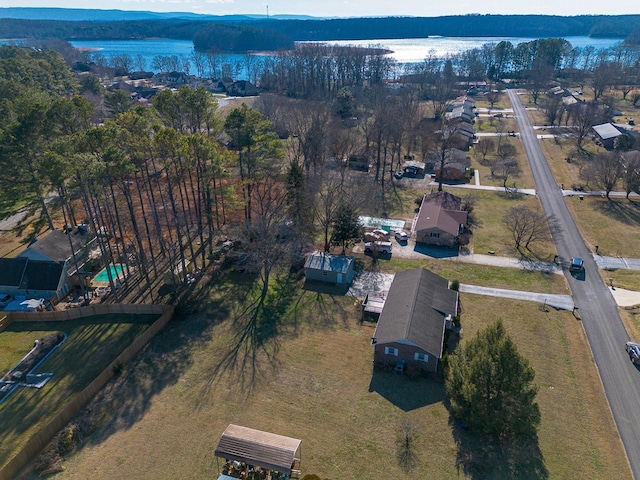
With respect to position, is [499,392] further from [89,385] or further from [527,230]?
[527,230]

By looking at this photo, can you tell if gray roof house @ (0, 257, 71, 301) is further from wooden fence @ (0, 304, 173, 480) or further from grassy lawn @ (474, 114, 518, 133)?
grassy lawn @ (474, 114, 518, 133)

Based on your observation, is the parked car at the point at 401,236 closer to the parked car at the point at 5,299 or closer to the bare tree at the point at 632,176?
the bare tree at the point at 632,176

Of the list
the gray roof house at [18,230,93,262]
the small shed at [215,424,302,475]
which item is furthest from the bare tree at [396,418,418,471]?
the gray roof house at [18,230,93,262]

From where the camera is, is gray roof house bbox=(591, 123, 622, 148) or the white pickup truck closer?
the white pickup truck

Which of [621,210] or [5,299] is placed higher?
[621,210]

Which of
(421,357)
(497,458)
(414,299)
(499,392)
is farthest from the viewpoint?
(414,299)

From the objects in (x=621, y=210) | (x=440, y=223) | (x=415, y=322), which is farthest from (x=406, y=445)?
(x=621, y=210)

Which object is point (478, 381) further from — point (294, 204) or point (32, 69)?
point (32, 69)
